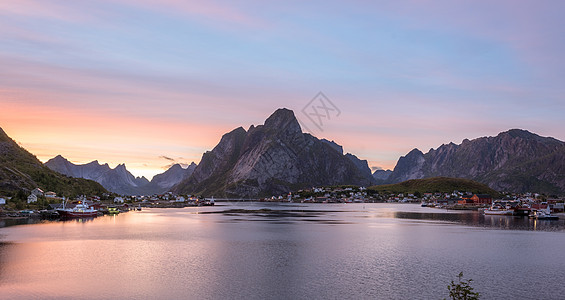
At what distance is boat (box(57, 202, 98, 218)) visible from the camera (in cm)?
17262

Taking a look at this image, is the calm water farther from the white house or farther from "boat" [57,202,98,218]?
the white house

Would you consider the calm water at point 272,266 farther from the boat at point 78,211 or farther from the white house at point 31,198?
the white house at point 31,198

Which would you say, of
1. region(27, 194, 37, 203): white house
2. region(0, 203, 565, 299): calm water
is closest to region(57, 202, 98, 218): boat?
region(27, 194, 37, 203): white house

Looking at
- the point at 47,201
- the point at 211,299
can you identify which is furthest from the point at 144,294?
the point at 47,201

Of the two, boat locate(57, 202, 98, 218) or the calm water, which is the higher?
the calm water

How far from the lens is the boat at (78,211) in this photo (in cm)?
17262

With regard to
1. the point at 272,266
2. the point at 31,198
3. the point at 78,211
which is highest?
the point at 272,266

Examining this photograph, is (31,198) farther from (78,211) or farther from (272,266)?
(272,266)

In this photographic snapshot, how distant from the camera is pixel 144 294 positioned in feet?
162

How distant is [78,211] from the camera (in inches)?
7047

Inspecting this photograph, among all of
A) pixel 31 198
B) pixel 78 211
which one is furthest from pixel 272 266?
pixel 31 198

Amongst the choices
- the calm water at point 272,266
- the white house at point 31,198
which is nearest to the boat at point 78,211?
the white house at point 31,198

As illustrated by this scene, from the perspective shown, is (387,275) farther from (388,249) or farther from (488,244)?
(488,244)

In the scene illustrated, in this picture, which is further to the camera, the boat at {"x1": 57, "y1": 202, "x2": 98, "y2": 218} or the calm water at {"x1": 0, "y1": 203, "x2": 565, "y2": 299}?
the boat at {"x1": 57, "y1": 202, "x2": 98, "y2": 218}
